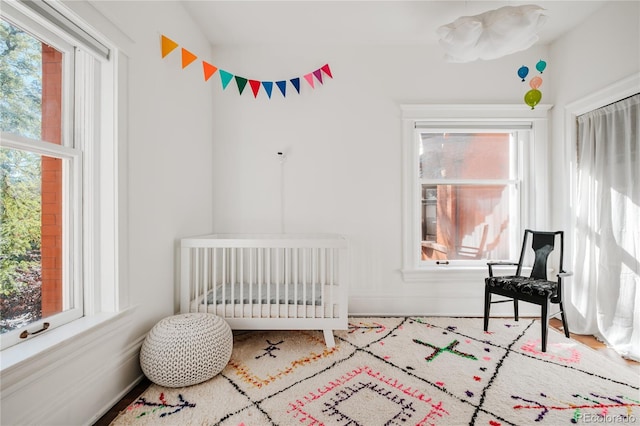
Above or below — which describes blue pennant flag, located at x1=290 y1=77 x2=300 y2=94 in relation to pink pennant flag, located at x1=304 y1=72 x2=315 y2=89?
below

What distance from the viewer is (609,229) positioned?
2.19m

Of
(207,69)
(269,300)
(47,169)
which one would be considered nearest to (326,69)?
(207,69)

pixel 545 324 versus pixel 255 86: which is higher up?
pixel 255 86

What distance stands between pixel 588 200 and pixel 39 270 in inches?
143

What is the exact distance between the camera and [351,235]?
9.02 ft

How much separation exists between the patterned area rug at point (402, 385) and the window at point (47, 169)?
0.67 meters

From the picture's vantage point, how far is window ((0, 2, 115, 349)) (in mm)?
1149

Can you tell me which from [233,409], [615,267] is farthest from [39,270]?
[615,267]

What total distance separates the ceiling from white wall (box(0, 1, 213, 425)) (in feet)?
0.80

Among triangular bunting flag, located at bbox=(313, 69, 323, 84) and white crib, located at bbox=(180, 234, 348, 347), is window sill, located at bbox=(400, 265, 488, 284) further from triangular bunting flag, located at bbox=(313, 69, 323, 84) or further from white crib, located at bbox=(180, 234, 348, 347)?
triangular bunting flag, located at bbox=(313, 69, 323, 84)

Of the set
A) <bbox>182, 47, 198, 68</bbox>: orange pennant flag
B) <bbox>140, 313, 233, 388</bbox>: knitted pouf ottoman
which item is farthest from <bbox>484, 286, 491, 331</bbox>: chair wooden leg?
<bbox>182, 47, 198, 68</bbox>: orange pennant flag

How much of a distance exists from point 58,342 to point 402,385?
1.65 meters

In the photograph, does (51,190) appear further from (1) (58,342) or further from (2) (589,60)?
(2) (589,60)

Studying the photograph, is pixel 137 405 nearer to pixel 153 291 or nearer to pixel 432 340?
pixel 153 291
